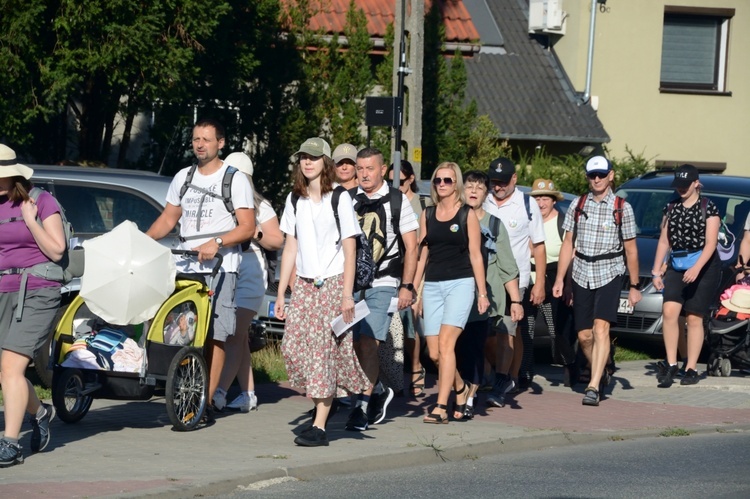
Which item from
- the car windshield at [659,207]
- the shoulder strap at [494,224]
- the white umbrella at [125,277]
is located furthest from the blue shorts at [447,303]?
the car windshield at [659,207]

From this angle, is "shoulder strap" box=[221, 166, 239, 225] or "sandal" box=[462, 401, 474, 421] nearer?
"shoulder strap" box=[221, 166, 239, 225]

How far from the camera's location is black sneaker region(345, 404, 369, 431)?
9758 mm

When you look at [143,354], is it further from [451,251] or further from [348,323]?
[451,251]

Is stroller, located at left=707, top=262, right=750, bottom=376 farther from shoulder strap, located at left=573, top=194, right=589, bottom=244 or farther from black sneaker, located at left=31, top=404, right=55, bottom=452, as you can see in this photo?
black sneaker, located at left=31, top=404, right=55, bottom=452

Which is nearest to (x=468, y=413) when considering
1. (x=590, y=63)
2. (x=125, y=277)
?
(x=125, y=277)

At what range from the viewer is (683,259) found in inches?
502

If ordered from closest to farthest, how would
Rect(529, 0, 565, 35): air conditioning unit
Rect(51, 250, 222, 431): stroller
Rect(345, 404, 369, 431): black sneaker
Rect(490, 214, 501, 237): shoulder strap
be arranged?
Rect(51, 250, 222, 431): stroller < Rect(345, 404, 369, 431): black sneaker < Rect(490, 214, 501, 237): shoulder strap < Rect(529, 0, 565, 35): air conditioning unit

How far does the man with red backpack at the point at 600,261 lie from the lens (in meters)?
11.5

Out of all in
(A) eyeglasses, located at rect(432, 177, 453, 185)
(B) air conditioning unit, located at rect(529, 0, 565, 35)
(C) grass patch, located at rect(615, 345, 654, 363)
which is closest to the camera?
(A) eyeglasses, located at rect(432, 177, 453, 185)

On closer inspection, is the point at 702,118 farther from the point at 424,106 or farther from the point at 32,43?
the point at 32,43

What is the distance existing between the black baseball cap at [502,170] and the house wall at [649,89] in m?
16.8

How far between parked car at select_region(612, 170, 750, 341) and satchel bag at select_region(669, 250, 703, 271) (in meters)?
1.01

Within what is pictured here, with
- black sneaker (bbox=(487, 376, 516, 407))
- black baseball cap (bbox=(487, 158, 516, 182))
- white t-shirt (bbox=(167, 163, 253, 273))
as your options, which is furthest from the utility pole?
white t-shirt (bbox=(167, 163, 253, 273))

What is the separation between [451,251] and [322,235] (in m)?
1.40
